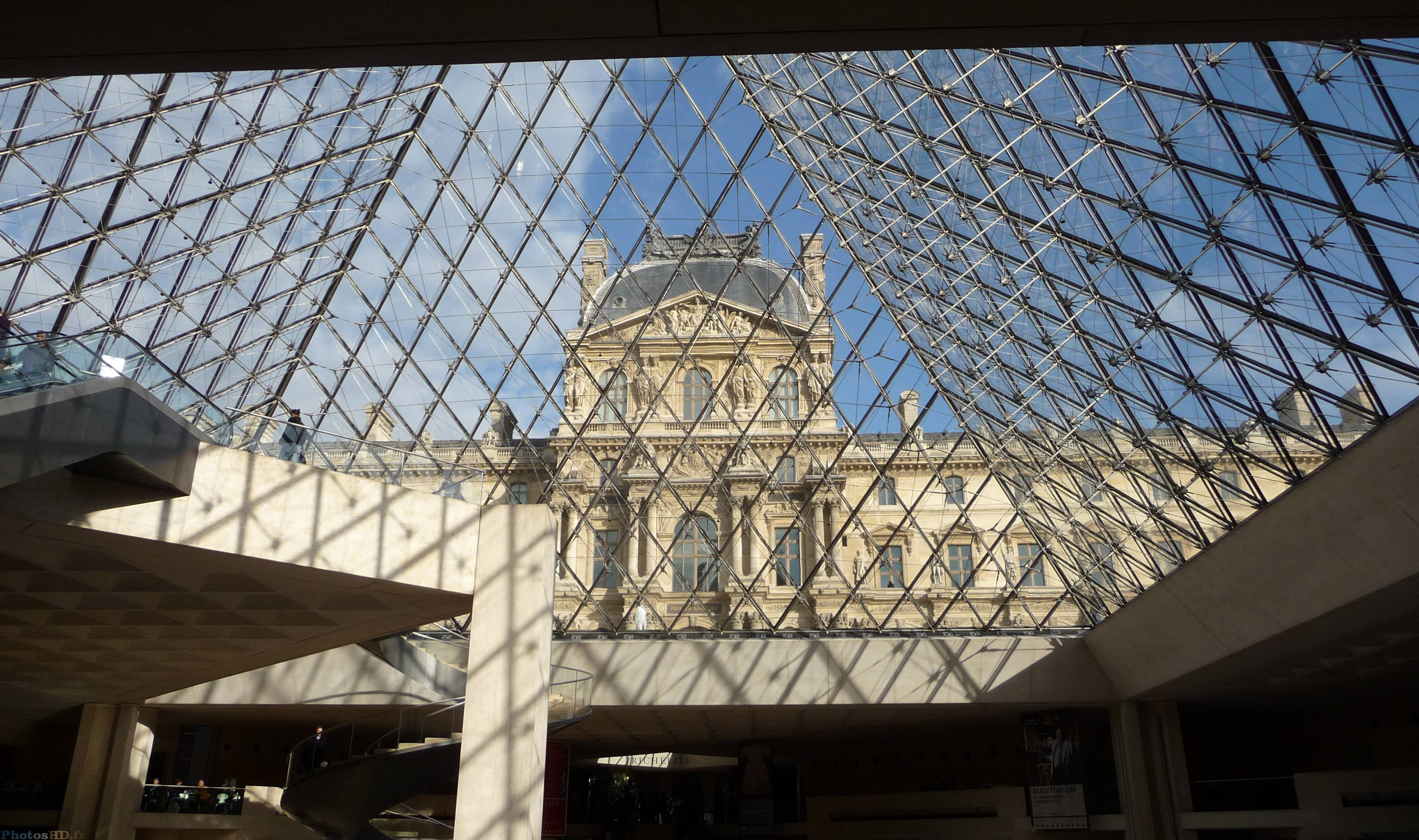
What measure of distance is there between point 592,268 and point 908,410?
10340 mm

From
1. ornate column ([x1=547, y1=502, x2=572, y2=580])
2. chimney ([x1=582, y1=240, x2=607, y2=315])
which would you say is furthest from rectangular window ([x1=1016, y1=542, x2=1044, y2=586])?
chimney ([x1=582, y1=240, x2=607, y2=315])

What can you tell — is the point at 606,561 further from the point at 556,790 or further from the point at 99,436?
the point at 99,436

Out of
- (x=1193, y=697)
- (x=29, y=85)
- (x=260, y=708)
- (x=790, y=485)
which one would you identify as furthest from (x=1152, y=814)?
(x=29, y=85)

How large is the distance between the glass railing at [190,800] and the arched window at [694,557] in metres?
13.0

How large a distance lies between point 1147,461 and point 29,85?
946 inches

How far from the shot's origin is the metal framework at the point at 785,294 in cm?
1616

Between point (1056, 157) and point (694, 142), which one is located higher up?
point (694, 142)

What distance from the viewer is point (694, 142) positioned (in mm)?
28094

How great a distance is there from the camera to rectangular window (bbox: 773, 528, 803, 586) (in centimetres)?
3123

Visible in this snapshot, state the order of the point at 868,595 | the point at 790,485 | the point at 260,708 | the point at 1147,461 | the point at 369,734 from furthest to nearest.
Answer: the point at 790,485, the point at 868,595, the point at 260,708, the point at 1147,461, the point at 369,734

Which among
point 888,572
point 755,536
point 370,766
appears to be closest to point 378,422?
point 755,536

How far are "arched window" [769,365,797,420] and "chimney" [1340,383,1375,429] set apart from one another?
17.6 meters

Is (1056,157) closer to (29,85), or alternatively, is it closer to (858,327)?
(858,327)

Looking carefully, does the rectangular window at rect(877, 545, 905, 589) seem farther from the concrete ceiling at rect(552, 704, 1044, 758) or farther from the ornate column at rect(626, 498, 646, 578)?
the ornate column at rect(626, 498, 646, 578)
